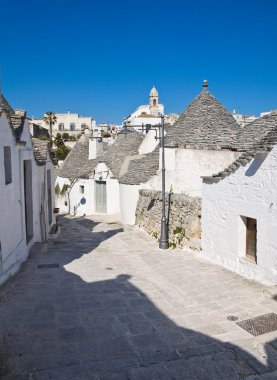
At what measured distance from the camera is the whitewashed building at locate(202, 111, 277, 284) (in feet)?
29.8

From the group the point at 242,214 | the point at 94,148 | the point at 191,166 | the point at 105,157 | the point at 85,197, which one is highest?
the point at 94,148

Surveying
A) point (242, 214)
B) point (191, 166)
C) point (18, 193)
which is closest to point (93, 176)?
point (191, 166)

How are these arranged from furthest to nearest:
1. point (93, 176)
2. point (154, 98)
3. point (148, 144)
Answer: point (154, 98)
point (148, 144)
point (93, 176)

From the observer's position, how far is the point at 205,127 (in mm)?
17141

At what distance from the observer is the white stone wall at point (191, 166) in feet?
54.2

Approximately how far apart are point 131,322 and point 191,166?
36.3 feet

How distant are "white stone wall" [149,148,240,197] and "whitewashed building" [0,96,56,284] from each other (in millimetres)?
6102

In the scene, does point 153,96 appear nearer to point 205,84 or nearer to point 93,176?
point 93,176

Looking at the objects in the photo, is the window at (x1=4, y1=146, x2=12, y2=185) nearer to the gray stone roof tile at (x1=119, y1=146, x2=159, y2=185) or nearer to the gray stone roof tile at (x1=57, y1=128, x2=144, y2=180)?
the gray stone roof tile at (x1=119, y1=146, x2=159, y2=185)

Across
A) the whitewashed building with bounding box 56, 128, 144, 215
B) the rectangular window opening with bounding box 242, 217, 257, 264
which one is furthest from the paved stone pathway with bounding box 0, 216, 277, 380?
the whitewashed building with bounding box 56, 128, 144, 215

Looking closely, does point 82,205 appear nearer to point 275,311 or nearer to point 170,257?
point 170,257

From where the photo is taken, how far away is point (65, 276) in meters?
10.3

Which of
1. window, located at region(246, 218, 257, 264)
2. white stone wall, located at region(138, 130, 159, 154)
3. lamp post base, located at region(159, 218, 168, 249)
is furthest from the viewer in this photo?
white stone wall, located at region(138, 130, 159, 154)

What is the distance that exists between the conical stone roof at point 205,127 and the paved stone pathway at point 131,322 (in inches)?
251
